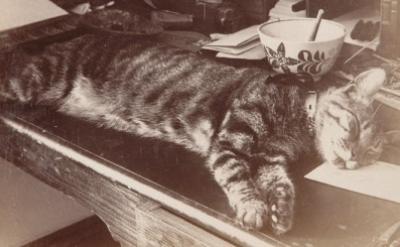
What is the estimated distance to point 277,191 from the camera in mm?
687

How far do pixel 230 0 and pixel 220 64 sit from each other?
32cm

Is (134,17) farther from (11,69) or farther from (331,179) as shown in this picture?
(331,179)

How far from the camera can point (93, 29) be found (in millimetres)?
1247

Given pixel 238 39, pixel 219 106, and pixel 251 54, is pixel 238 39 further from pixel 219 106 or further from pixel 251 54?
pixel 219 106

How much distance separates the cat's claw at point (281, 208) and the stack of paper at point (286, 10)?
0.56m

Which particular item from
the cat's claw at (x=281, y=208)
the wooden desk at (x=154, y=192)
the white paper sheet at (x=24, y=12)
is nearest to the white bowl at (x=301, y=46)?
the wooden desk at (x=154, y=192)

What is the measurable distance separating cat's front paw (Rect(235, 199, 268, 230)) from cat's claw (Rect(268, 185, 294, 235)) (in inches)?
0.4

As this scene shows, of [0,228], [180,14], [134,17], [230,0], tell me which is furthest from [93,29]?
[0,228]

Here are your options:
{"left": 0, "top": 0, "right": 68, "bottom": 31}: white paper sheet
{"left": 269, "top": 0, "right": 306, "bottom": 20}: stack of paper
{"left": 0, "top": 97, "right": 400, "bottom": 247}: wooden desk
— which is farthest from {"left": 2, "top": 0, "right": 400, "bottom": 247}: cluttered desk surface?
{"left": 269, "top": 0, "right": 306, "bottom": 20}: stack of paper

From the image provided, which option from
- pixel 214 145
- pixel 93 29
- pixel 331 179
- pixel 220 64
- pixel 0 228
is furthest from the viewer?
pixel 0 228

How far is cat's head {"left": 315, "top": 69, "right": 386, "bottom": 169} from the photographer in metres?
0.75

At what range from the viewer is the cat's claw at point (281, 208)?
24.5 inches

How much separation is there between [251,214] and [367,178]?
178mm

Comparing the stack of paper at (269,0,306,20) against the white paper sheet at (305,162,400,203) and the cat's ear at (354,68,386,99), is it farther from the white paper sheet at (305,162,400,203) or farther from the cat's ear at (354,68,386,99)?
the white paper sheet at (305,162,400,203)
